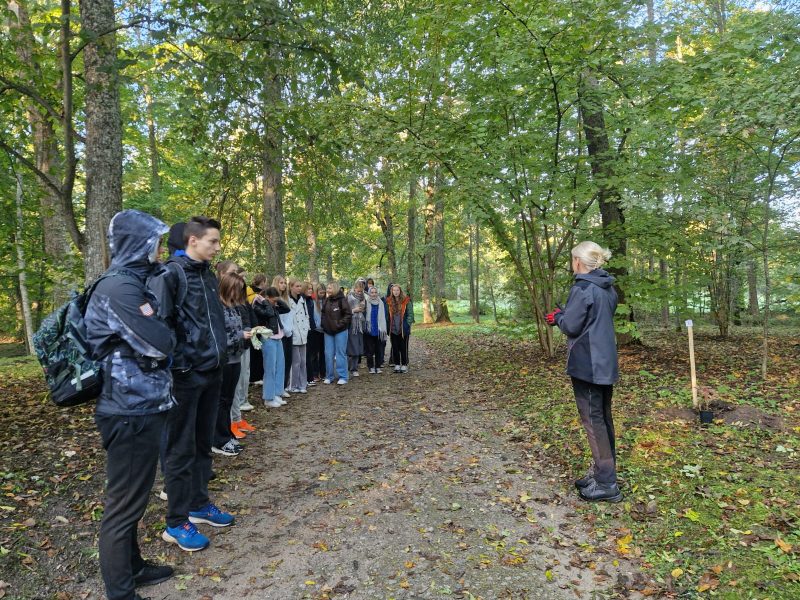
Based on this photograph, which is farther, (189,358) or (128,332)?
(189,358)

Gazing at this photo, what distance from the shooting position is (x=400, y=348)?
1037cm

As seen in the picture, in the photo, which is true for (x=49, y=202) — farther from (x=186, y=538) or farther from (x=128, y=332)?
(x=128, y=332)

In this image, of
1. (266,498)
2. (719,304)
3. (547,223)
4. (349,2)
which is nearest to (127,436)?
(266,498)

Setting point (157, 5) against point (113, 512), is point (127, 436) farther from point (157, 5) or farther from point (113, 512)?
point (157, 5)

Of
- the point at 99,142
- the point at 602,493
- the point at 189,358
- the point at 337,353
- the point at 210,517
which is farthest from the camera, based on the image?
the point at 337,353

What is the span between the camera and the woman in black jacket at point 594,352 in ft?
12.8

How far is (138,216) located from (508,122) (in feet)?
23.2

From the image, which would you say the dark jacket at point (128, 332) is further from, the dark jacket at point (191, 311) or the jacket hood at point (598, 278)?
the jacket hood at point (598, 278)

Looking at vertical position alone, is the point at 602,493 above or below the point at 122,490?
below

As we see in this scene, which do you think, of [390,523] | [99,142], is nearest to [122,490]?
[390,523]

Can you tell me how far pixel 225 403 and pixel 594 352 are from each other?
398 centimetres

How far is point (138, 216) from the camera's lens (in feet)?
9.06

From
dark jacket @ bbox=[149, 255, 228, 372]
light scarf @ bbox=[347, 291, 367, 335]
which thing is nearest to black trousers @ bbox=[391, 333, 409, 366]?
light scarf @ bbox=[347, 291, 367, 335]

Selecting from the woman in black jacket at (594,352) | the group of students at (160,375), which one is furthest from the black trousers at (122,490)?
the woman in black jacket at (594,352)
